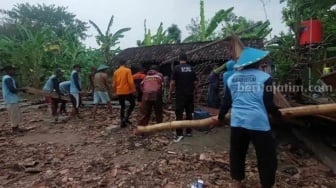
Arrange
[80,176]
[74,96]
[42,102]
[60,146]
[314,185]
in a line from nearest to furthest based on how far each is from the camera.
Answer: [314,185], [80,176], [60,146], [74,96], [42,102]

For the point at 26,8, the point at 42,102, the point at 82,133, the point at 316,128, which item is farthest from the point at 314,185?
Result: the point at 26,8

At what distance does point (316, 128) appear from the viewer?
20.7 ft

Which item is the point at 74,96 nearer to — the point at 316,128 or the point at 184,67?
the point at 184,67

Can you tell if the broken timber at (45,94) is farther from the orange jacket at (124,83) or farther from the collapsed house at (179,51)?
the collapsed house at (179,51)

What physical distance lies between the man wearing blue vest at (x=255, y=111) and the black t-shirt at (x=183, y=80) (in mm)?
2476

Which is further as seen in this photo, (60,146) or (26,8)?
(26,8)

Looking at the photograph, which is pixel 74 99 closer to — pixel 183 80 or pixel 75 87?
pixel 75 87

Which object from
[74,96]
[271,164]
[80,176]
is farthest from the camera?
[74,96]

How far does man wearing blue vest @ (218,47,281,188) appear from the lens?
3625 millimetres

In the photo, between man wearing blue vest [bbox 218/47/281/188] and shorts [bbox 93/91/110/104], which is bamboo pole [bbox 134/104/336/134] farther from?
shorts [bbox 93/91/110/104]

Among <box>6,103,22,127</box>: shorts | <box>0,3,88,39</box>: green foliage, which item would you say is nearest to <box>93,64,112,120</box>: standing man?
<box>6,103,22,127</box>: shorts

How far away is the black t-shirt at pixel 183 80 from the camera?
6297 mm

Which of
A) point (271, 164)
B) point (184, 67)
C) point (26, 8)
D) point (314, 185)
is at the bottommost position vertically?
point (314, 185)

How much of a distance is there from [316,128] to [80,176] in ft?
12.8
